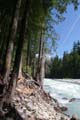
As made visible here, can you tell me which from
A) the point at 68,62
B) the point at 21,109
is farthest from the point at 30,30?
the point at 68,62

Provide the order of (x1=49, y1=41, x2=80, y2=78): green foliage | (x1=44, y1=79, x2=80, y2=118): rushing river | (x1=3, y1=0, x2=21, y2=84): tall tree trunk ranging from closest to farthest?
(x1=3, y1=0, x2=21, y2=84): tall tree trunk → (x1=44, y1=79, x2=80, y2=118): rushing river → (x1=49, y1=41, x2=80, y2=78): green foliage

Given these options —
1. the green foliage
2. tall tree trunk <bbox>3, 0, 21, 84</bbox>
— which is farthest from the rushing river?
the green foliage

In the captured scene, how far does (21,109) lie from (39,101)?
291 centimetres

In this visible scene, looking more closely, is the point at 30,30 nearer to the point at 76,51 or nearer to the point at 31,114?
the point at 31,114

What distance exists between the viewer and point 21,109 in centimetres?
1465

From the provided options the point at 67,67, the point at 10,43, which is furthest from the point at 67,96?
the point at 67,67

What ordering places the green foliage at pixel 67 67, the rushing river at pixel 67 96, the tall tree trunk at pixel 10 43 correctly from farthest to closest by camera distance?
the green foliage at pixel 67 67
the rushing river at pixel 67 96
the tall tree trunk at pixel 10 43

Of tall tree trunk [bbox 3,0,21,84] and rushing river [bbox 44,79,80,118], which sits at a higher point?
tall tree trunk [bbox 3,0,21,84]

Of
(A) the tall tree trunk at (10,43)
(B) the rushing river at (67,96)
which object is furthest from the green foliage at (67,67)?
(A) the tall tree trunk at (10,43)

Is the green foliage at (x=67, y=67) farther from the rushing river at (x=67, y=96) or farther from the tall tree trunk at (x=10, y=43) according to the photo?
the tall tree trunk at (x=10, y=43)

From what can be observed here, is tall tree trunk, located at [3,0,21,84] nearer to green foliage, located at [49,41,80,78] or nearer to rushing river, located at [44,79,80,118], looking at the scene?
rushing river, located at [44,79,80,118]

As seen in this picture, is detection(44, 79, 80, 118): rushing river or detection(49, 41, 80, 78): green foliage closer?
detection(44, 79, 80, 118): rushing river

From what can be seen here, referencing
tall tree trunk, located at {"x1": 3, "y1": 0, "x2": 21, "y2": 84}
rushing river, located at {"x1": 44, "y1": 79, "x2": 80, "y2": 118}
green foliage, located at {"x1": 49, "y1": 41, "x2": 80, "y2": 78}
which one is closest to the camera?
tall tree trunk, located at {"x1": 3, "y1": 0, "x2": 21, "y2": 84}

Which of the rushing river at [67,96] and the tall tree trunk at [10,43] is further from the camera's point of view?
the rushing river at [67,96]
